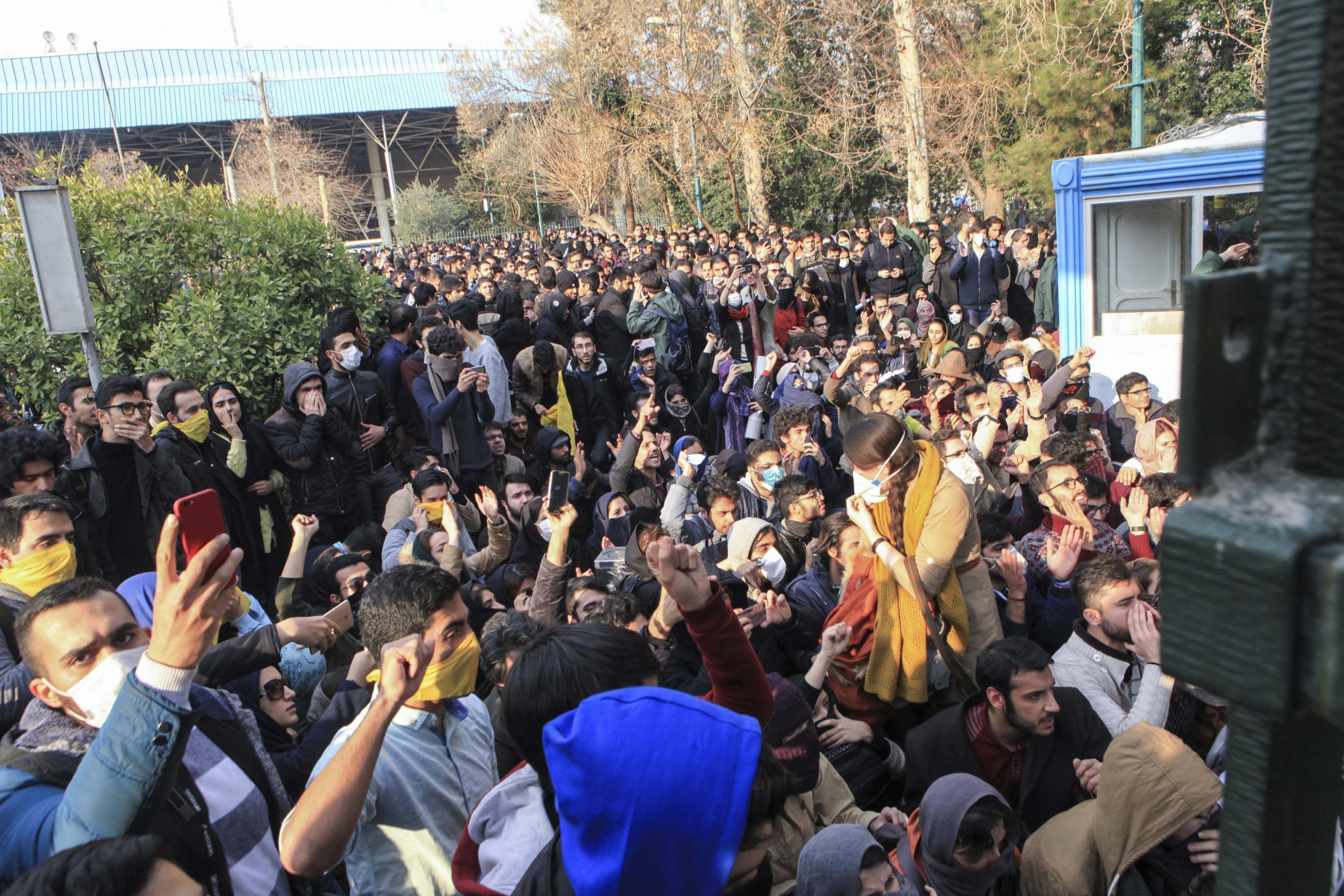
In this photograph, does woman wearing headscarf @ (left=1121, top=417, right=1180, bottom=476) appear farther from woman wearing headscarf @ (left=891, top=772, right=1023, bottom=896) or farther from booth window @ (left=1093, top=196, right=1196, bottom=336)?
booth window @ (left=1093, top=196, right=1196, bottom=336)

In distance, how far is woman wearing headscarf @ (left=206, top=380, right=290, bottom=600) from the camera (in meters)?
5.52

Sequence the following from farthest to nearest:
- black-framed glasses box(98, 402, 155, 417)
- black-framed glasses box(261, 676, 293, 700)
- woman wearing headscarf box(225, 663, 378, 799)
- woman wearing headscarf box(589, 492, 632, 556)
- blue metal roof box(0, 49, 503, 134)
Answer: blue metal roof box(0, 49, 503, 134), woman wearing headscarf box(589, 492, 632, 556), black-framed glasses box(98, 402, 155, 417), black-framed glasses box(261, 676, 293, 700), woman wearing headscarf box(225, 663, 378, 799)

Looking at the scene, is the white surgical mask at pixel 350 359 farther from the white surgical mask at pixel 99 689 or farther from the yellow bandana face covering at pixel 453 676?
the white surgical mask at pixel 99 689

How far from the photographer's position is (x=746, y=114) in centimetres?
2183

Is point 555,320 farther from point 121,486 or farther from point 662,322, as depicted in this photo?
point 121,486

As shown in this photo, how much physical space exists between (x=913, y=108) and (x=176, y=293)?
1551cm

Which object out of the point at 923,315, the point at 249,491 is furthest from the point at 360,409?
the point at 923,315

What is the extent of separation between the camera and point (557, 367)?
7578mm

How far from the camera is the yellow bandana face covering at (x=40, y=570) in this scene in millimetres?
3270

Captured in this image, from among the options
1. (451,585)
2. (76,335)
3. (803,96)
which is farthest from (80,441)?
(803,96)

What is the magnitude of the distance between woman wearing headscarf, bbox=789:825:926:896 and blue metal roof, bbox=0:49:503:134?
47.6m

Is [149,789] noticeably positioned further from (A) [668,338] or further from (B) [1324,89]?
(A) [668,338]

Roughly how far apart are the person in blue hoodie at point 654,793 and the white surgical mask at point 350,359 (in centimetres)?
515

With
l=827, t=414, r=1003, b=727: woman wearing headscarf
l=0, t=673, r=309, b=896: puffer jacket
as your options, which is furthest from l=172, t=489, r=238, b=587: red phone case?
l=827, t=414, r=1003, b=727: woman wearing headscarf
